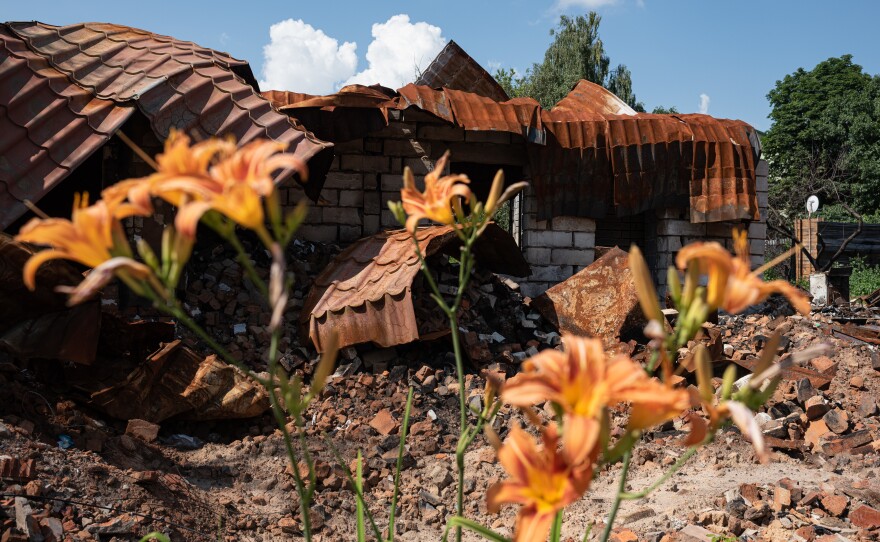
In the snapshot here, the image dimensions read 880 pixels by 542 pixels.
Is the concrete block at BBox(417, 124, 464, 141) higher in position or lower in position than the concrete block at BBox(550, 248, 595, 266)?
higher

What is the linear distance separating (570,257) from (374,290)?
4.46 meters

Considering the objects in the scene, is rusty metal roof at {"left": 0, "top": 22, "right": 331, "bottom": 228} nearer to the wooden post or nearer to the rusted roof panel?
the rusted roof panel

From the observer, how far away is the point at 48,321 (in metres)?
4.73

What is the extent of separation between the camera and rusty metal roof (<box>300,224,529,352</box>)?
233 inches

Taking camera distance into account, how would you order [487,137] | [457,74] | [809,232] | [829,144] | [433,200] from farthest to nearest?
[829,144]
[809,232]
[457,74]
[487,137]
[433,200]

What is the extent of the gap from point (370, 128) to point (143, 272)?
7728 millimetres

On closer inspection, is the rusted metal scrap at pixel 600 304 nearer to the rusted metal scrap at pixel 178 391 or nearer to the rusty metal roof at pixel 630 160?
the rusty metal roof at pixel 630 160

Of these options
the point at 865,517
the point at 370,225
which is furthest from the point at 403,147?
the point at 865,517

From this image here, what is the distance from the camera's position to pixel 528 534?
937 mm

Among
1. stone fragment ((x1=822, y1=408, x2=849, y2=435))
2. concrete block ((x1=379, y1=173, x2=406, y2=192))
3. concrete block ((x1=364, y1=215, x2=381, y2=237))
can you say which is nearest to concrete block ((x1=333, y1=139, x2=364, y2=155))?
concrete block ((x1=379, y1=173, x2=406, y2=192))

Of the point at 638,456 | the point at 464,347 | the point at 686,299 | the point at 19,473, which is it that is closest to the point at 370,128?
the point at 464,347

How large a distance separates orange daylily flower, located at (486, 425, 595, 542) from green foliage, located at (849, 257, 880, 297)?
723 inches

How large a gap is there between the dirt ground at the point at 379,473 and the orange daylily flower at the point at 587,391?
2.31 meters

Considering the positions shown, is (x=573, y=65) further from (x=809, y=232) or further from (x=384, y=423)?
(x=384, y=423)
